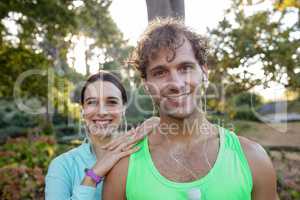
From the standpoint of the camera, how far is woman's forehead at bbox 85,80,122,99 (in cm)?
253

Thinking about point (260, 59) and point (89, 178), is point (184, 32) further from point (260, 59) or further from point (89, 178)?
point (260, 59)

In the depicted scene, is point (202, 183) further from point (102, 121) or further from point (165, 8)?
point (165, 8)

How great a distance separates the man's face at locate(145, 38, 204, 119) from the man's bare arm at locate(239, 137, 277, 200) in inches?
14.6

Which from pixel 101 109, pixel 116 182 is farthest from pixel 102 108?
pixel 116 182

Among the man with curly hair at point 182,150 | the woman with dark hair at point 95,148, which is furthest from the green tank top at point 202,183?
the woman with dark hair at point 95,148

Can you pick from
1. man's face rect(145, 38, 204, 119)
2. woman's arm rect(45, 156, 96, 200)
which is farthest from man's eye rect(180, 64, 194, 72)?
woman's arm rect(45, 156, 96, 200)

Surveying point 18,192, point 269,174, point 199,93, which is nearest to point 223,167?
point 269,174

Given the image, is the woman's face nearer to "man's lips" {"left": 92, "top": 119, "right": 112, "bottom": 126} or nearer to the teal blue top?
"man's lips" {"left": 92, "top": 119, "right": 112, "bottom": 126}

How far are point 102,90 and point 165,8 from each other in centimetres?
91

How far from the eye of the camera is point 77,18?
333 inches

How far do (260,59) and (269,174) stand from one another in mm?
3174

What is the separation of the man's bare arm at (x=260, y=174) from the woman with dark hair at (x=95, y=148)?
586 millimetres

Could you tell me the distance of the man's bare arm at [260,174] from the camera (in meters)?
1.91

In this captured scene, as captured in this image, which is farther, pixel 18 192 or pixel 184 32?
pixel 18 192
